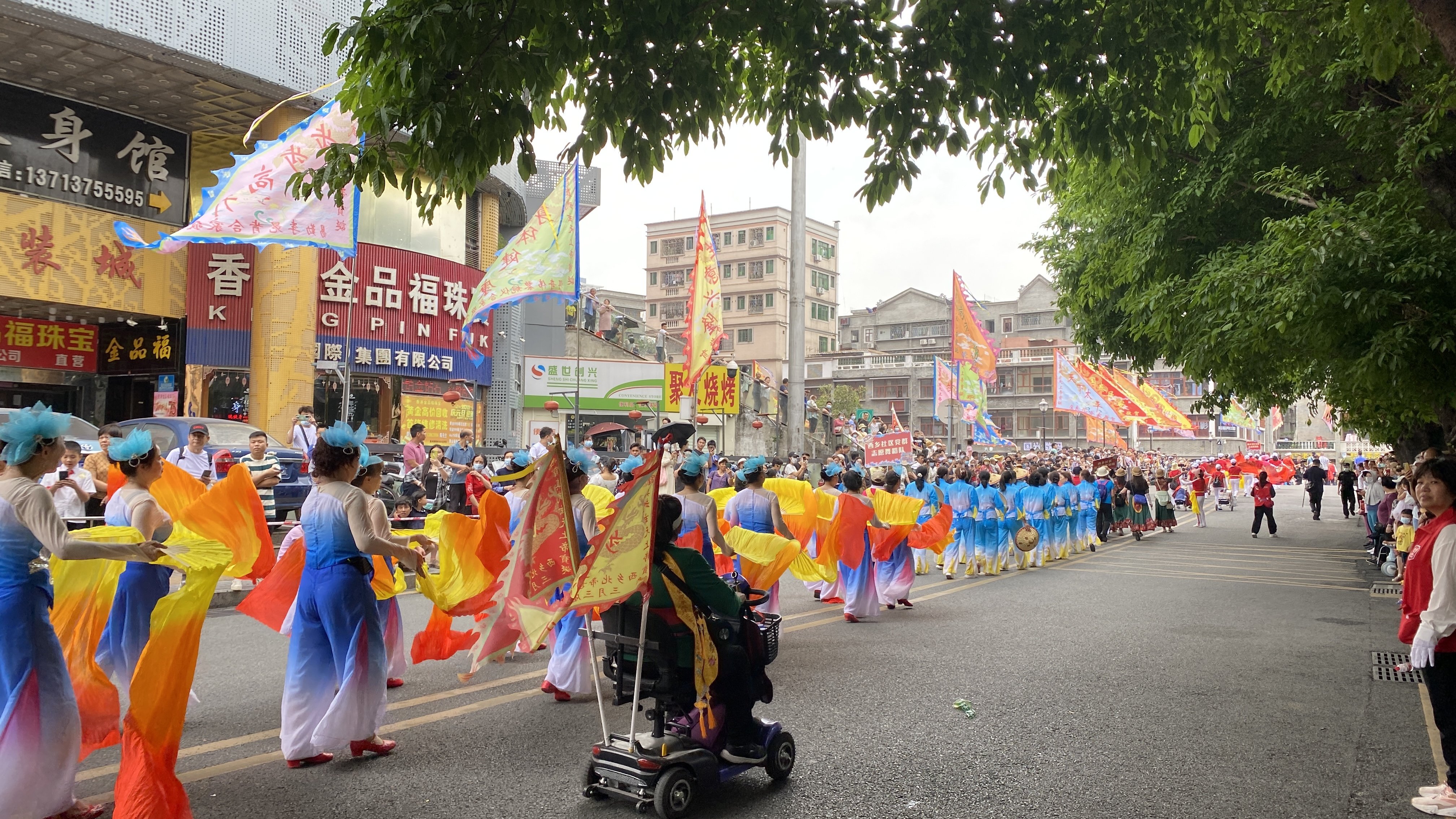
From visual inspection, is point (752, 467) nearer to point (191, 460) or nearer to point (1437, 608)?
point (1437, 608)

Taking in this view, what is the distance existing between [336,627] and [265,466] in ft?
22.5

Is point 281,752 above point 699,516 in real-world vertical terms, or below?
below

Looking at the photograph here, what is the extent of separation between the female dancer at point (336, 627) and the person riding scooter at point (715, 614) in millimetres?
1552

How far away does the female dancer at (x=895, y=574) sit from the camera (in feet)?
36.9

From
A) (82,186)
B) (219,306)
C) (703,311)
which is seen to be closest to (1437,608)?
(703,311)

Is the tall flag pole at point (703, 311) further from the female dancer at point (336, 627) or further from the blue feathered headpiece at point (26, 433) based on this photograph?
the blue feathered headpiece at point (26, 433)

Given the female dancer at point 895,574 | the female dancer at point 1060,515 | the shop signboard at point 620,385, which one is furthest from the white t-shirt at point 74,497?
the shop signboard at point 620,385

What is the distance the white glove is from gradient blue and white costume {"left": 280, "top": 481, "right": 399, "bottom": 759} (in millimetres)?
5166

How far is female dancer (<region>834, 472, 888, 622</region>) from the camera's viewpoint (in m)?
10.4

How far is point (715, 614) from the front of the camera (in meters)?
4.69

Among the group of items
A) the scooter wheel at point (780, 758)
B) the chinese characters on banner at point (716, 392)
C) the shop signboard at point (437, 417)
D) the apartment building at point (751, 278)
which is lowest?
the scooter wheel at point (780, 758)

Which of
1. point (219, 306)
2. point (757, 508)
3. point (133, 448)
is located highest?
point (219, 306)

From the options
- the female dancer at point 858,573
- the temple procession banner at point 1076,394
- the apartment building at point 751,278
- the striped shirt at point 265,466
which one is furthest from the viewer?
the apartment building at point 751,278

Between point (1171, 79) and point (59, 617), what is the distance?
704 centimetres
